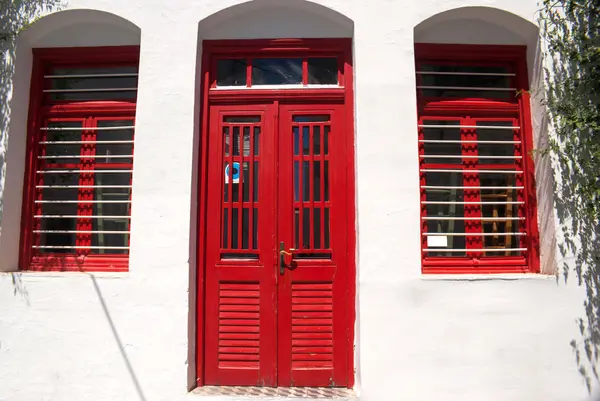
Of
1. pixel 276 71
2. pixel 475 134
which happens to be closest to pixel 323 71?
pixel 276 71

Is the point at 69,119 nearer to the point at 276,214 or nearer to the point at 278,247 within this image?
the point at 276,214

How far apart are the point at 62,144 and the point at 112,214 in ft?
3.15

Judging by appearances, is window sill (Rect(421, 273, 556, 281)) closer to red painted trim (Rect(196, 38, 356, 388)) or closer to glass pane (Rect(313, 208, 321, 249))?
red painted trim (Rect(196, 38, 356, 388))

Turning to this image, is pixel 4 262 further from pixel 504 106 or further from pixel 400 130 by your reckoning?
pixel 504 106

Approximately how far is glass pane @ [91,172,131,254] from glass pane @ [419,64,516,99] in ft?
10.8

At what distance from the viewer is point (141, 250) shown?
395 centimetres

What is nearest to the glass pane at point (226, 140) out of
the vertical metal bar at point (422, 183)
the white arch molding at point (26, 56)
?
the white arch molding at point (26, 56)

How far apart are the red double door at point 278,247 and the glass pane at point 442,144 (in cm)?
84

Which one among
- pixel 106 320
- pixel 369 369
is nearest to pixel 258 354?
pixel 369 369

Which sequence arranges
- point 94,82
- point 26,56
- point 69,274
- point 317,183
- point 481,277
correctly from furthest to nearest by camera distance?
1. point 94,82
2. point 26,56
3. point 317,183
4. point 69,274
5. point 481,277

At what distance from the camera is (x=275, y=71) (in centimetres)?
443

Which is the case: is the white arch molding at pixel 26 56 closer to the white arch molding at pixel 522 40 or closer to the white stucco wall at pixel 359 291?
the white stucco wall at pixel 359 291

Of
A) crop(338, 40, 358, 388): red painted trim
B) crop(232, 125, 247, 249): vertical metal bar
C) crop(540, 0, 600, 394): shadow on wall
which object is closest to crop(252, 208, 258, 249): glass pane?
crop(232, 125, 247, 249): vertical metal bar

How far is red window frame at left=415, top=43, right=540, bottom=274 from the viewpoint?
13.7ft
